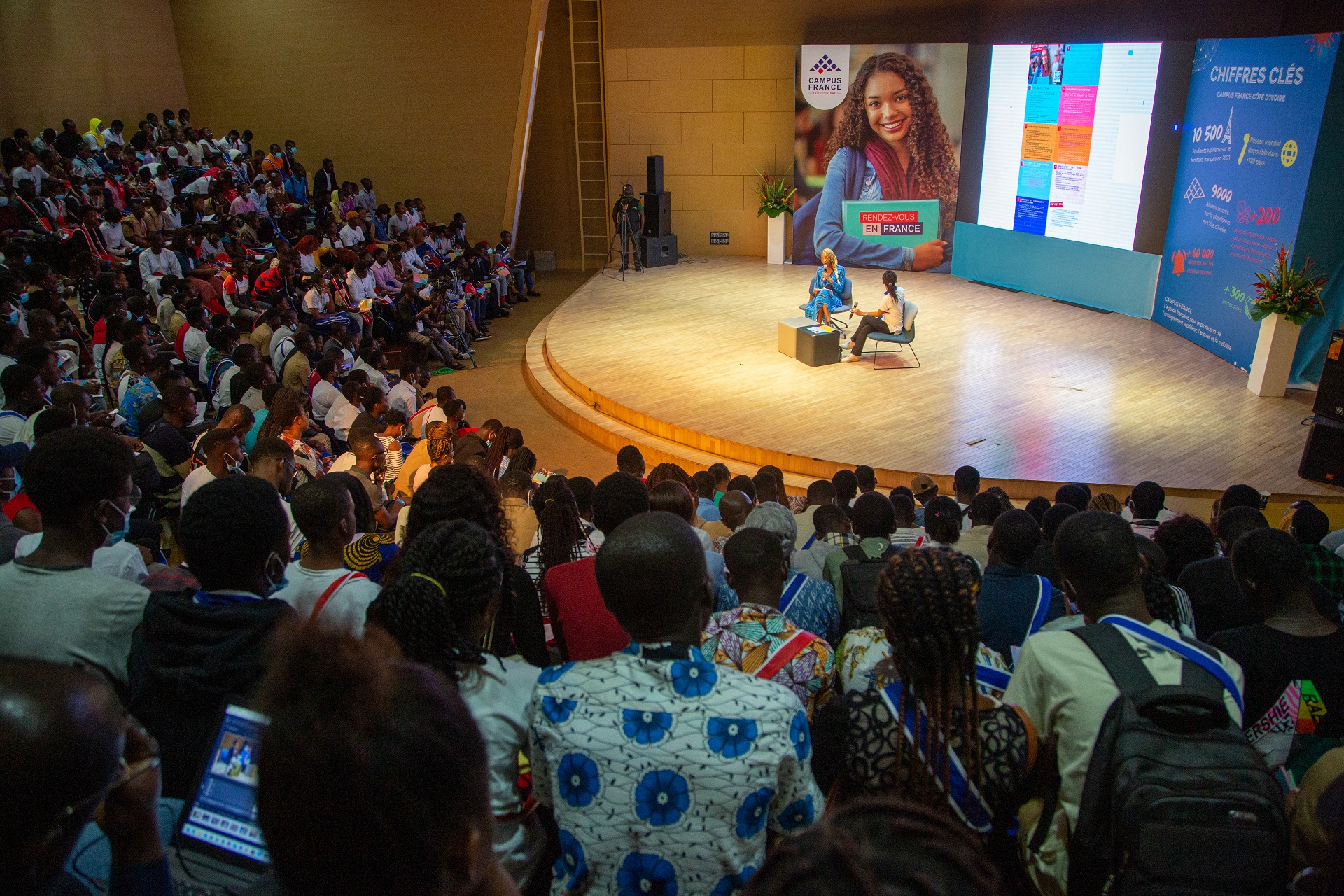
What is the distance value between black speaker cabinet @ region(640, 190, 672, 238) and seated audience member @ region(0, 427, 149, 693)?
11229 mm

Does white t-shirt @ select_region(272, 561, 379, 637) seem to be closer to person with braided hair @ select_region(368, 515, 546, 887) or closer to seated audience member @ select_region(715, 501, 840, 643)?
person with braided hair @ select_region(368, 515, 546, 887)

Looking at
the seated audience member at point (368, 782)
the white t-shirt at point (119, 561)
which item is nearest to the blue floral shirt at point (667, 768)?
the seated audience member at point (368, 782)

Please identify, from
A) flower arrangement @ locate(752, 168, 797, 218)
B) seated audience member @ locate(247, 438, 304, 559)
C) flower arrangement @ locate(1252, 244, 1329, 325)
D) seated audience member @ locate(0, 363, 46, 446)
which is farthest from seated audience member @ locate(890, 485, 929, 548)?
flower arrangement @ locate(752, 168, 797, 218)

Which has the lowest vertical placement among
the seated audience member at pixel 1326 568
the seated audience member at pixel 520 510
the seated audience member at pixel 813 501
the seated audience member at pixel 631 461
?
the seated audience member at pixel 813 501

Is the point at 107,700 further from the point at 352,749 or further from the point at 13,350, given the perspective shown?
the point at 13,350

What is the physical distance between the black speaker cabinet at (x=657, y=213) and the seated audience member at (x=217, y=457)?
979 cm

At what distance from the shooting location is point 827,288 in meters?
9.11

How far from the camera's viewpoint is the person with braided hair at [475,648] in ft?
5.24

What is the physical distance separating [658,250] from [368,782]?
12644 mm

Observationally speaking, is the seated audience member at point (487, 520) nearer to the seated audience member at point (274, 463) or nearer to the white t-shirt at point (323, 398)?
the seated audience member at point (274, 463)

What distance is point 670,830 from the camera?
1.46 metres

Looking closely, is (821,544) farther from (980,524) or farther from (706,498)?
(706,498)

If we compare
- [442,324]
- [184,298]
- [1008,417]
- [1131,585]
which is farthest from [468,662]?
[442,324]

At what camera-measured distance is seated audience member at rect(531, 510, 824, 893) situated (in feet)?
4.74
